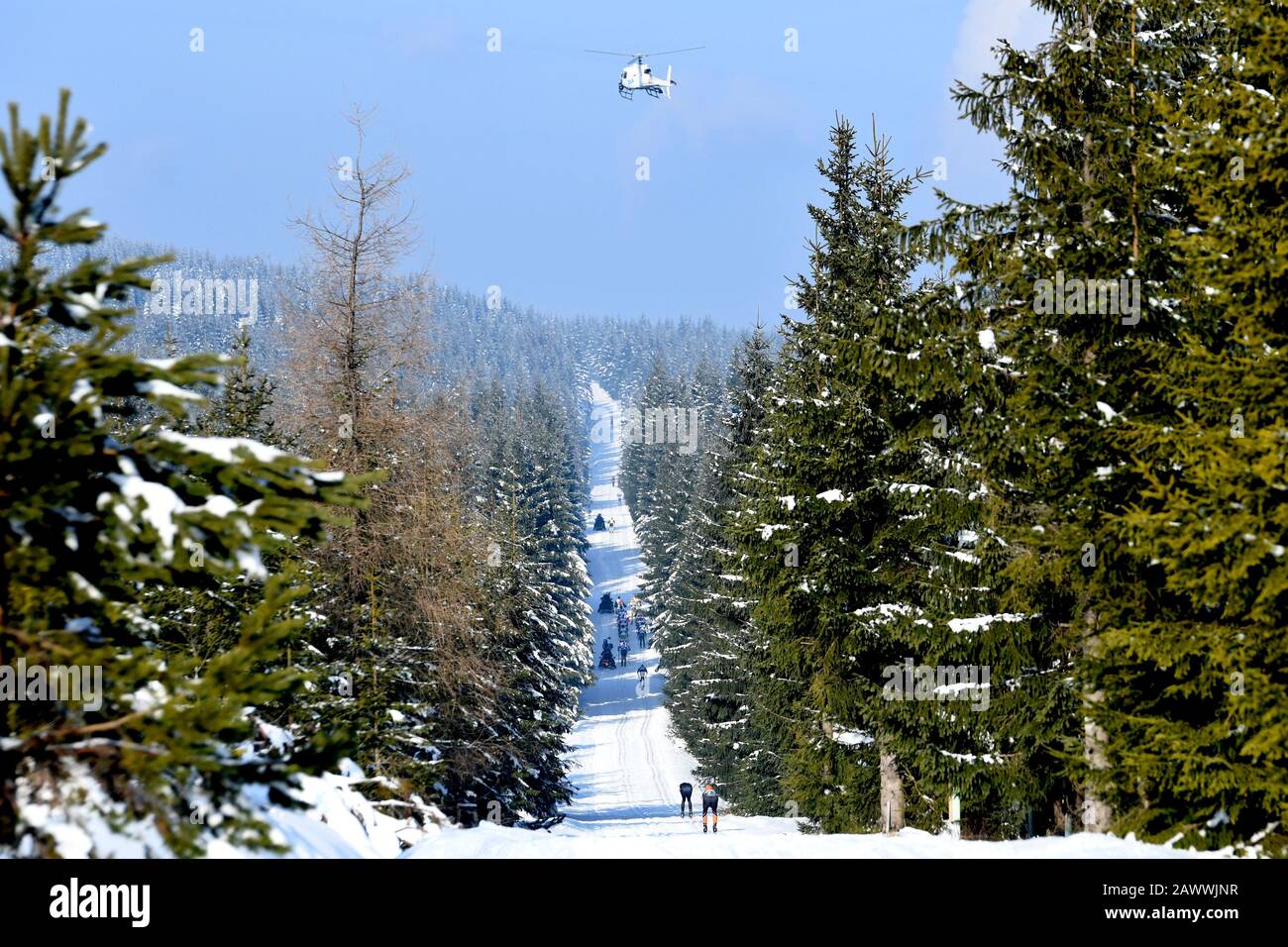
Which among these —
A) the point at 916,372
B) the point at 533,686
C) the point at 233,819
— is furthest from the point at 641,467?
the point at 233,819

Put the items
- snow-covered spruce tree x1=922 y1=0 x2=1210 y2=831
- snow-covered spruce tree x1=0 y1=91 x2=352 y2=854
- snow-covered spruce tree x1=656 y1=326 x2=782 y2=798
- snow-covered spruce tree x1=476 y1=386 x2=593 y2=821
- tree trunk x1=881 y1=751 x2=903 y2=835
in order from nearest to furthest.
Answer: snow-covered spruce tree x1=0 y1=91 x2=352 y2=854 < snow-covered spruce tree x1=922 y1=0 x2=1210 y2=831 < tree trunk x1=881 y1=751 x2=903 y2=835 < snow-covered spruce tree x1=476 y1=386 x2=593 y2=821 < snow-covered spruce tree x1=656 y1=326 x2=782 y2=798

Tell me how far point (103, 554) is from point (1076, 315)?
393 inches

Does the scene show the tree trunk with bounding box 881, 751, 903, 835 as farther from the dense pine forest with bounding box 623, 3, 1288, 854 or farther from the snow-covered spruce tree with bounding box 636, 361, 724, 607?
the snow-covered spruce tree with bounding box 636, 361, 724, 607

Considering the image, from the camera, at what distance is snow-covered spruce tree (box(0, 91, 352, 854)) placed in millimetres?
4809

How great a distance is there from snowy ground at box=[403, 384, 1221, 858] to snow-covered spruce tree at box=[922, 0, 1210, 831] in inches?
89.9

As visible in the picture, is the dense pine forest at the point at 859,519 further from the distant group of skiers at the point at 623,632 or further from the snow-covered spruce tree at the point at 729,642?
the distant group of skiers at the point at 623,632

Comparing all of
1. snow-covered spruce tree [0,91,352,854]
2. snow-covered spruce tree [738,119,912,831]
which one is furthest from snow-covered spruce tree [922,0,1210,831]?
snow-covered spruce tree [0,91,352,854]

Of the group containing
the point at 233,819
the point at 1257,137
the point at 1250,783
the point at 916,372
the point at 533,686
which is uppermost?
the point at 1257,137

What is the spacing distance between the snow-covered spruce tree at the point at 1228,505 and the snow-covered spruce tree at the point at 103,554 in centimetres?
732

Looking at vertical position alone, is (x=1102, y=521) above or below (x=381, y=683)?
above

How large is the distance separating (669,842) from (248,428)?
1806 centimetres

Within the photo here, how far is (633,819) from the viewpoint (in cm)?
3719

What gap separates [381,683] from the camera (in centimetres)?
1780
